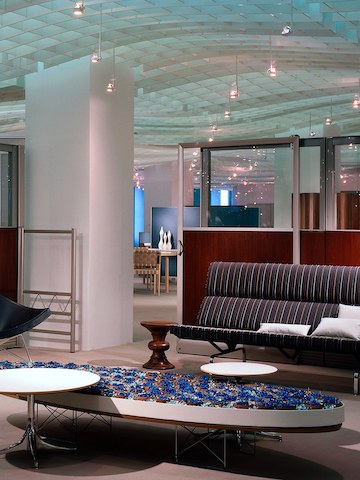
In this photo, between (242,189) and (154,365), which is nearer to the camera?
(154,365)

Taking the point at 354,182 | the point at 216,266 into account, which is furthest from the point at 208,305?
the point at 354,182

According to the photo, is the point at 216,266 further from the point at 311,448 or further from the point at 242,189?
the point at 311,448

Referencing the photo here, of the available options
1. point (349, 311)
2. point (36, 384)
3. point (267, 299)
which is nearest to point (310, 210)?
point (267, 299)

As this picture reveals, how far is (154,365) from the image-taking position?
26.0ft

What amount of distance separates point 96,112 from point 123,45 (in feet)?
12.6

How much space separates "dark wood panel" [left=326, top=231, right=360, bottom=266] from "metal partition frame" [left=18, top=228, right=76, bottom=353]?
2668mm

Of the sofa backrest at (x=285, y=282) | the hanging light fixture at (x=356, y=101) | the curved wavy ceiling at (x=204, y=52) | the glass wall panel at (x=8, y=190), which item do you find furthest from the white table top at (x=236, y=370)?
the hanging light fixture at (x=356, y=101)

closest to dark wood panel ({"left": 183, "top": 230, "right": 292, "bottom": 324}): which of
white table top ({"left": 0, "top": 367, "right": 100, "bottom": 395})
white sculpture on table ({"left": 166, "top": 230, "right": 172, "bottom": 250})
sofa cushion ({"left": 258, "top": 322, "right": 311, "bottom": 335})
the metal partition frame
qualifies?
sofa cushion ({"left": 258, "top": 322, "right": 311, "bottom": 335})

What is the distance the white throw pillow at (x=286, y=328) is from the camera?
7.28 m

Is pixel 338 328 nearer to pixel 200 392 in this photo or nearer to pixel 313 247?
pixel 313 247

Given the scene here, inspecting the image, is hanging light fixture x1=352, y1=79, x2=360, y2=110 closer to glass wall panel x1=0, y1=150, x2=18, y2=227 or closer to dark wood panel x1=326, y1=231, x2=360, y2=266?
dark wood panel x1=326, y1=231, x2=360, y2=266

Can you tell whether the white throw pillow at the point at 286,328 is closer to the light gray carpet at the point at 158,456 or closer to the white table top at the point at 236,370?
the light gray carpet at the point at 158,456

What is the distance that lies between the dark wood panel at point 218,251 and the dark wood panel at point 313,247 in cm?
14

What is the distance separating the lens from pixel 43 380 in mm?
4938
